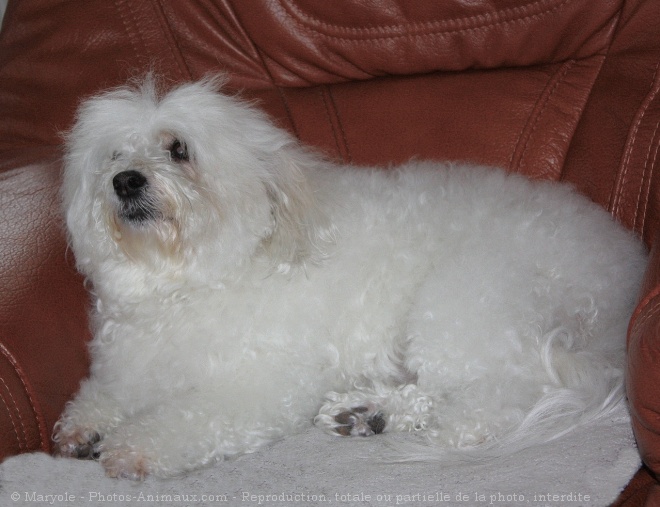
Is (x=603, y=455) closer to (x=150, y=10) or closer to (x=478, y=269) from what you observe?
(x=478, y=269)

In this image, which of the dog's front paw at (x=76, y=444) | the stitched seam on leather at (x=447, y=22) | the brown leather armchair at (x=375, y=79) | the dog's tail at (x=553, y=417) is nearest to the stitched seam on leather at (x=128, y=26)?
the brown leather armchair at (x=375, y=79)

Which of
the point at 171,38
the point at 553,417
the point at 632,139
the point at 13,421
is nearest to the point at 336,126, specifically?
the point at 171,38

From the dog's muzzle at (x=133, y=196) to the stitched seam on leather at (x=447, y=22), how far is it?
75 centimetres

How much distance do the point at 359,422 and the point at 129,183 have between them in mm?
796

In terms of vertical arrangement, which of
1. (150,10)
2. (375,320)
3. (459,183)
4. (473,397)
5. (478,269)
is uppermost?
(150,10)

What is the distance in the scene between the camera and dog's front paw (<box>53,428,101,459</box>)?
6.03 ft

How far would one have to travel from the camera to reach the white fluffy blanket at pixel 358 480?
1414mm

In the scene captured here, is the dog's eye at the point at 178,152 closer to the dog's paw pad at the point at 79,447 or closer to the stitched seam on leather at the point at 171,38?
the stitched seam on leather at the point at 171,38

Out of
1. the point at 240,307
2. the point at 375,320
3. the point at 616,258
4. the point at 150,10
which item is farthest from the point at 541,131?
the point at 150,10

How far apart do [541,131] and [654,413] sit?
109 centimetres

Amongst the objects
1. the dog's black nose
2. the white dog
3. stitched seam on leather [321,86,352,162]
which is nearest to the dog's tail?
the white dog

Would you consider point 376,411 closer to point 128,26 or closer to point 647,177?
point 647,177

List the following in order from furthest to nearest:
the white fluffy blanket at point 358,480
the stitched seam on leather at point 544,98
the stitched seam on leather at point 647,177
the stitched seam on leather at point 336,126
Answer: the stitched seam on leather at point 336,126 → the stitched seam on leather at point 544,98 → the stitched seam on leather at point 647,177 → the white fluffy blanket at point 358,480

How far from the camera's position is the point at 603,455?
1498 mm
